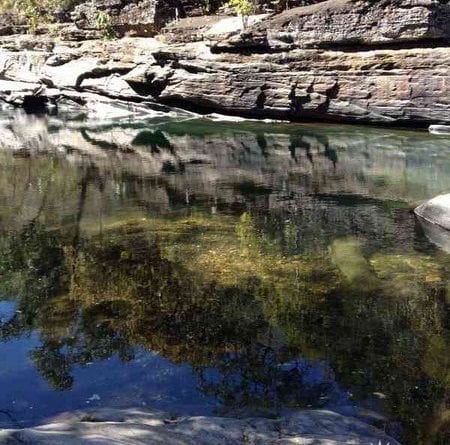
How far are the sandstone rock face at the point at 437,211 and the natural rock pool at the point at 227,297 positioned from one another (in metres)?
A: 0.47

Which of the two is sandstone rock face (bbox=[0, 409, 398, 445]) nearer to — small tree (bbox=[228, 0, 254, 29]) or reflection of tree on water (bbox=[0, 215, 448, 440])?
reflection of tree on water (bbox=[0, 215, 448, 440])

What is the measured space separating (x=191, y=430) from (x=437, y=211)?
39.8ft

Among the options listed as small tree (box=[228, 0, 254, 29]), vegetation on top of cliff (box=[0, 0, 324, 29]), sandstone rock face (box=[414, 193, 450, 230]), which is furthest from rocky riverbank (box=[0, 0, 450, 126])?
sandstone rock face (box=[414, 193, 450, 230])

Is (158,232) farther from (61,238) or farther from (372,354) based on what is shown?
(372,354)

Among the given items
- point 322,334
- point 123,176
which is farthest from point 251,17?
point 322,334

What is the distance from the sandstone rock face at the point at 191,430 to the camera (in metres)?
4.88

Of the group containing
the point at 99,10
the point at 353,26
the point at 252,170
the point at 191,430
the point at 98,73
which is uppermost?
the point at 99,10

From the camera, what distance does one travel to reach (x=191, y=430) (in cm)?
584

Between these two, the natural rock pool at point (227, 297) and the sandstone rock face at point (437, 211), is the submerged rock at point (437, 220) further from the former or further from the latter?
the natural rock pool at point (227, 297)

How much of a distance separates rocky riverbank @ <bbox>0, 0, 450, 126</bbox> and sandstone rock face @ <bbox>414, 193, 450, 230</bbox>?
18697 mm

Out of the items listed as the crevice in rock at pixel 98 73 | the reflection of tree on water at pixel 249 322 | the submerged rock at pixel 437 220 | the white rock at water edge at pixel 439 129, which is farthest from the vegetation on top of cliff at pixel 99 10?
the reflection of tree on water at pixel 249 322

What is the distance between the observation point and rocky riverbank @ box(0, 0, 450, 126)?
33375 mm

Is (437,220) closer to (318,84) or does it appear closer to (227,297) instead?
(227,297)

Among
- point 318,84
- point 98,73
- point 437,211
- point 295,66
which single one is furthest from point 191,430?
point 98,73
